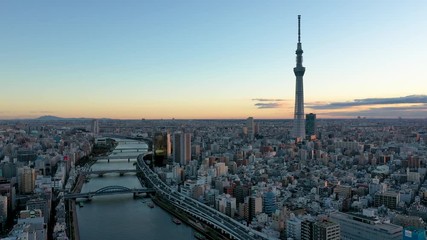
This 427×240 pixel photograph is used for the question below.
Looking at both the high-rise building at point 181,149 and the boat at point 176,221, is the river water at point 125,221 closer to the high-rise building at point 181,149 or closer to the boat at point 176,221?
the boat at point 176,221

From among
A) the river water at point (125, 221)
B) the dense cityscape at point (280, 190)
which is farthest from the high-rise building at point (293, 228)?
the river water at point (125, 221)

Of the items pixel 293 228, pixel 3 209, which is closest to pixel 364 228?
pixel 293 228

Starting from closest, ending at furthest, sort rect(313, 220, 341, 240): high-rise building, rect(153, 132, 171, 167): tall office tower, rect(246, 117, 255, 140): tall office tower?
rect(313, 220, 341, 240): high-rise building → rect(153, 132, 171, 167): tall office tower → rect(246, 117, 255, 140): tall office tower

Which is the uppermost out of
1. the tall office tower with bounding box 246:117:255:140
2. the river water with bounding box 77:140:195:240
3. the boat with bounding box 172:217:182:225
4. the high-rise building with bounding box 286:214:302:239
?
the tall office tower with bounding box 246:117:255:140

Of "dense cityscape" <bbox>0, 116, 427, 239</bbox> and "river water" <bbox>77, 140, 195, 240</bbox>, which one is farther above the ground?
"dense cityscape" <bbox>0, 116, 427, 239</bbox>

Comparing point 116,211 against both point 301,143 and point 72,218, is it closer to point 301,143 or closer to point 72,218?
point 72,218

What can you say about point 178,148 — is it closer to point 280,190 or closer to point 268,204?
point 280,190

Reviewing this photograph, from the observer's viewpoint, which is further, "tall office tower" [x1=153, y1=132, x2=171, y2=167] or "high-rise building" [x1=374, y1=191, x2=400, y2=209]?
"tall office tower" [x1=153, y1=132, x2=171, y2=167]

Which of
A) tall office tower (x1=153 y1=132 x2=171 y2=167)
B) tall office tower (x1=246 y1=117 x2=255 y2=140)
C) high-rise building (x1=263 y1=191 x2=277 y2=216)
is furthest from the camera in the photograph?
tall office tower (x1=246 y1=117 x2=255 y2=140)

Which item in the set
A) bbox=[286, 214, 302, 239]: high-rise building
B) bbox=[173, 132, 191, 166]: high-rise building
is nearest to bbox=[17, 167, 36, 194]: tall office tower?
bbox=[173, 132, 191, 166]: high-rise building

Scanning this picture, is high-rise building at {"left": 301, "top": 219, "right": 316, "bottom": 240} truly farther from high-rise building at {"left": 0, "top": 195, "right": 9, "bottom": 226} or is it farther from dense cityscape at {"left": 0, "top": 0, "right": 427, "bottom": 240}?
high-rise building at {"left": 0, "top": 195, "right": 9, "bottom": 226}
